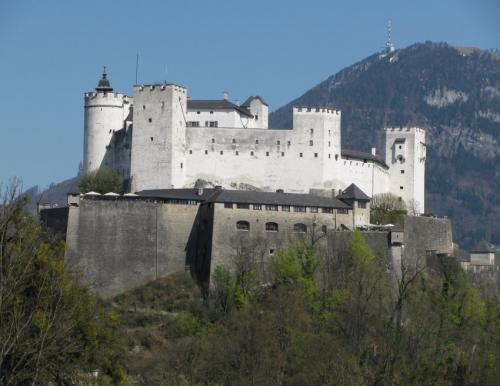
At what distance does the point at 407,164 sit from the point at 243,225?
2029 cm

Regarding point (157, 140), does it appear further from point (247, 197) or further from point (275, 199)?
point (275, 199)

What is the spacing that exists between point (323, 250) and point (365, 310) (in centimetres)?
718

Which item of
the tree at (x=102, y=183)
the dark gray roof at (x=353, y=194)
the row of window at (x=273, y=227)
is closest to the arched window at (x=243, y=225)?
the row of window at (x=273, y=227)

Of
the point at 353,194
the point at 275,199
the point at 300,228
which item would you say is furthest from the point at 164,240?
the point at 353,194

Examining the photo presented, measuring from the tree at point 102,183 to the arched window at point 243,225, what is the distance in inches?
367

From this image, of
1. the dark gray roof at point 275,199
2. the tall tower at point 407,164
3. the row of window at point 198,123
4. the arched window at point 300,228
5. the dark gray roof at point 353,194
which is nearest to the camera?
the dark gray roof at point 275,199

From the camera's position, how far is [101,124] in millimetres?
84750

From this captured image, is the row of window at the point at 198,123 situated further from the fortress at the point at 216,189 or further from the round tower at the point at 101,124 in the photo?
the round tower at the point at 101,124

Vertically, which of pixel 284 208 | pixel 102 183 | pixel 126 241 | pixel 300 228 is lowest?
pixel 126 241

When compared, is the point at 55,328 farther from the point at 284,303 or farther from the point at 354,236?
the point at 354,236

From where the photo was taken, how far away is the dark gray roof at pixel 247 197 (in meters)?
74.5

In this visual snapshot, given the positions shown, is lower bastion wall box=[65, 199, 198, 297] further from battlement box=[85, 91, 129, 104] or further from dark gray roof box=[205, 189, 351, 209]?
battlement box=[85, 91, 129, 104]

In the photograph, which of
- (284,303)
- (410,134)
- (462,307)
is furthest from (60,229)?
(410,134)

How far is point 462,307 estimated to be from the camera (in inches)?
2921
